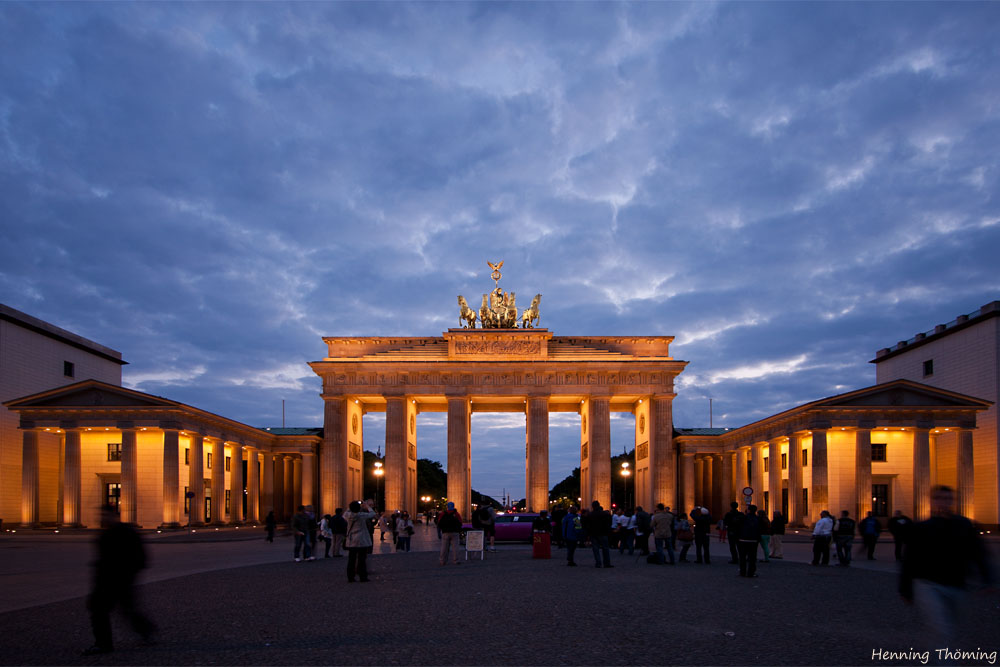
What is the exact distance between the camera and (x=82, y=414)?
169 ft

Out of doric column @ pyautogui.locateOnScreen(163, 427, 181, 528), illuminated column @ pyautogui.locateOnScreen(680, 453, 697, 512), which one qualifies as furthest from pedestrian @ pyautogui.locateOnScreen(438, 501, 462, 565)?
illuminated column @ pyautogui.locateOnScreen(680, 453, 697, 512)

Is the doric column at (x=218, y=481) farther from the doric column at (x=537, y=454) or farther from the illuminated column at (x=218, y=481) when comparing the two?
the doric column at (x=537, y=454)

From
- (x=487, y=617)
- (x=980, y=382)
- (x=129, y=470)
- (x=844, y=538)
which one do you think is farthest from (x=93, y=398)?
(x=980, y=382)

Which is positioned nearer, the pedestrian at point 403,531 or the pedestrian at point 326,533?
the pedestrian at point 326,533

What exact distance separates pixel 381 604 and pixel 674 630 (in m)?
5.57

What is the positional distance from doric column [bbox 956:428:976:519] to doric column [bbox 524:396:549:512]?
27983 millimetres

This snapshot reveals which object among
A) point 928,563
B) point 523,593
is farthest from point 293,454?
point 928,563

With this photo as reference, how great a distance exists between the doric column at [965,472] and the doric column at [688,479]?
71.4 feet

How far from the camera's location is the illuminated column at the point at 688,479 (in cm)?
6912

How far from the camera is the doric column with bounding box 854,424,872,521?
5066cm

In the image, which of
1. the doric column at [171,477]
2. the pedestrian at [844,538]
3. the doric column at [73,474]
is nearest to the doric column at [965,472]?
the pedestrian at [844,538]

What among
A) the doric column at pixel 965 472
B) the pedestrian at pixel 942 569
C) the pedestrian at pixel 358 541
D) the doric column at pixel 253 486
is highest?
the pedestrian at pixel 942 569

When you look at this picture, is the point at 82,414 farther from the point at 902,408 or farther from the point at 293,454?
the point at 902,408

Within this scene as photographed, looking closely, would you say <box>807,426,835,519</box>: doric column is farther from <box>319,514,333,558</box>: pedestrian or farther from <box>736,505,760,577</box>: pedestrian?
<box>736,505,760,577</box>: pedestrian
